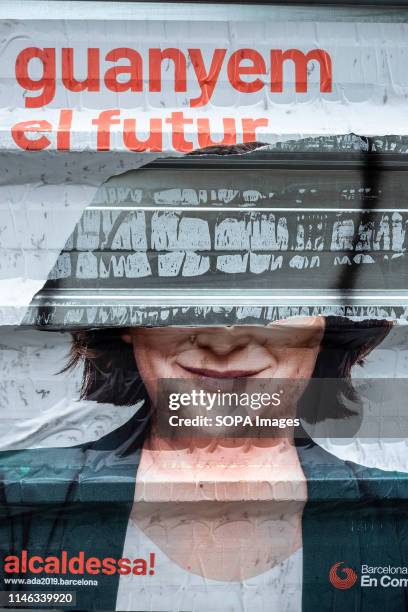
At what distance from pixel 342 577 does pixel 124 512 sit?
2.16 ft

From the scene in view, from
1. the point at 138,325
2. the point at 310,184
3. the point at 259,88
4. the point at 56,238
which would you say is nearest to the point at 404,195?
the point at 310,184

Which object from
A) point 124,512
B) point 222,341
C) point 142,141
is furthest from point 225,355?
point 142,141

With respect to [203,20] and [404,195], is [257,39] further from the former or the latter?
[404,195]

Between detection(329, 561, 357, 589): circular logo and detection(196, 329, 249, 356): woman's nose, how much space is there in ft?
2.27

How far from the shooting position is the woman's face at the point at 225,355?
2.08m

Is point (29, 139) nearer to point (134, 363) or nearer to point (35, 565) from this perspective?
point (134, 363)

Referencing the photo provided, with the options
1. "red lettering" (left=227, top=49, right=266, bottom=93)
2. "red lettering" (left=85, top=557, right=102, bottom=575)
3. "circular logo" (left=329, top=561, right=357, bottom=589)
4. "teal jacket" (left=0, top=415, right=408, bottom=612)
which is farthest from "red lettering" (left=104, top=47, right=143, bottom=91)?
"circular logo" (left=329, top=561, right=357, bottom=589)

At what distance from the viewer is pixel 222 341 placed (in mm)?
2086

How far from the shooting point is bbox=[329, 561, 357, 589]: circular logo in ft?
6.89

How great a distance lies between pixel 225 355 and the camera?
6.87ft

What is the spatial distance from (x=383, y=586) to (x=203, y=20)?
5.62ft

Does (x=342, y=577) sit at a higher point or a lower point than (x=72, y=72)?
lower

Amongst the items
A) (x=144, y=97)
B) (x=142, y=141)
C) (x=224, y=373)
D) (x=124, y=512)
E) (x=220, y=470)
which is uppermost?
(x=144, y=97)

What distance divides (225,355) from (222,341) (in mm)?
42
